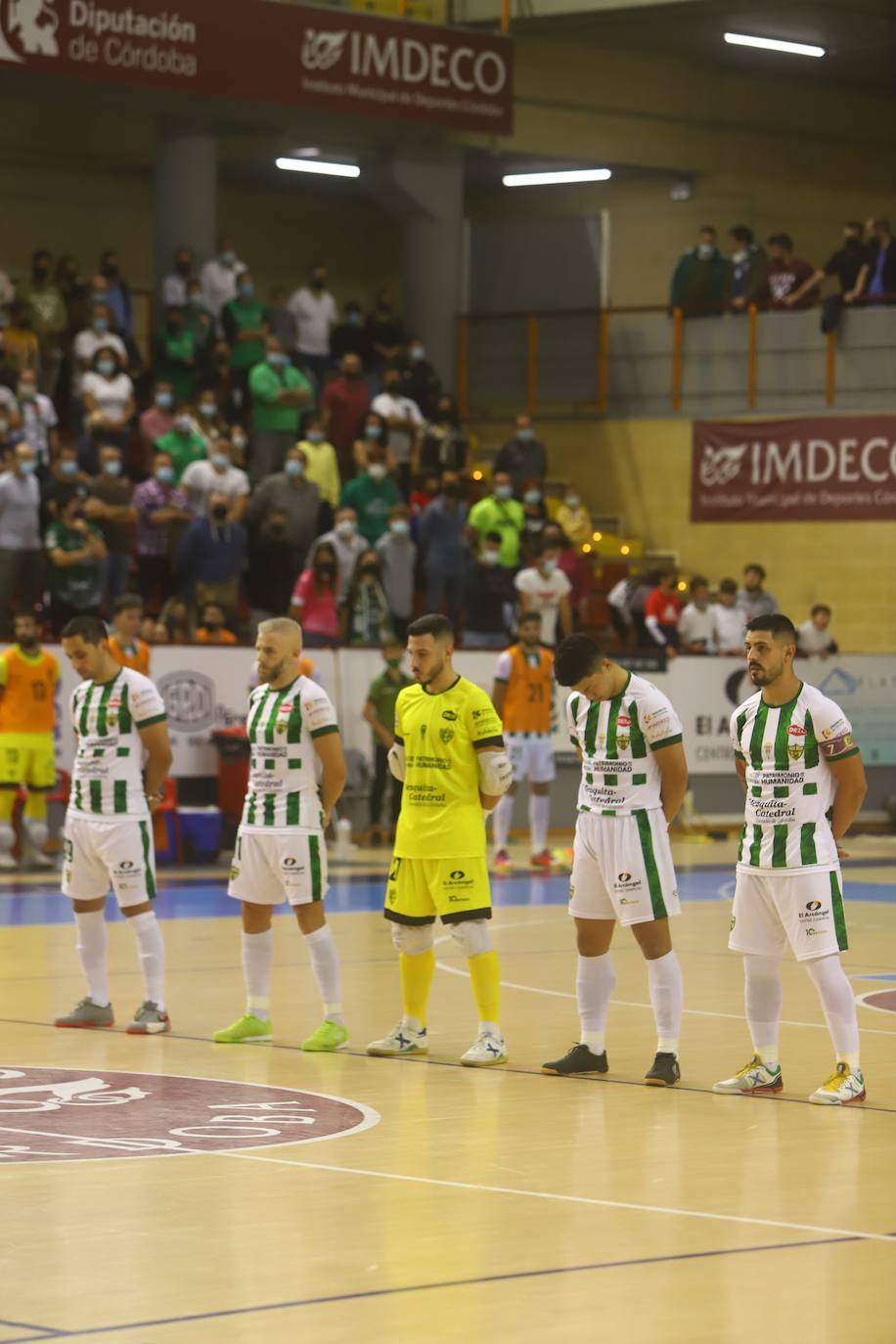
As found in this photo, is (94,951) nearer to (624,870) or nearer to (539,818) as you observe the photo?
(624,870)

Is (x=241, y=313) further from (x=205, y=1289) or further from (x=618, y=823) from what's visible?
(x=205, y=1289)

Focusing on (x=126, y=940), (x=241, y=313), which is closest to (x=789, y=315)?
(x=241, y=313)

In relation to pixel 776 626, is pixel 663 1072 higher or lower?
lower

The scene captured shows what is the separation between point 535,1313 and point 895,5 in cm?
2987

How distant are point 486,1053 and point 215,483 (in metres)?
15.2

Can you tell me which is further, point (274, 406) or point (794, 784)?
point (274, 406)

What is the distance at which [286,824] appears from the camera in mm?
12422

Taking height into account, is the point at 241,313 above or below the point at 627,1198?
above

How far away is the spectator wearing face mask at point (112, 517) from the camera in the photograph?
2481 centimetres

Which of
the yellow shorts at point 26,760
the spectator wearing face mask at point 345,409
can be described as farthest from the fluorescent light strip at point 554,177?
the yellow shorts at point 26,760

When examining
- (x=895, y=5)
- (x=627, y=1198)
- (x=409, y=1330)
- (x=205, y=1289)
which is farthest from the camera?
(x=895, y=5)

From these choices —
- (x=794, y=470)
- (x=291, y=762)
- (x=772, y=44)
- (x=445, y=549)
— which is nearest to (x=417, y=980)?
(x=291, y=762)

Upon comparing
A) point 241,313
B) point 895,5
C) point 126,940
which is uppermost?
point 895,5

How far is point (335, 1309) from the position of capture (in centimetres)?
695
